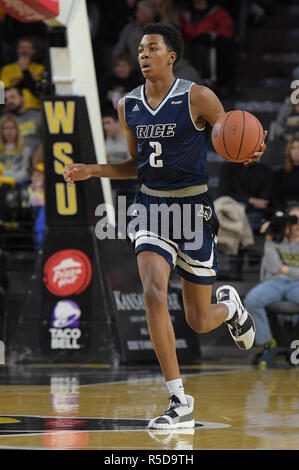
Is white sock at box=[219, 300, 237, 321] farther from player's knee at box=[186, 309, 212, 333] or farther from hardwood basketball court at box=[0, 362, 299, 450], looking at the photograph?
hardwood basketball court at box=[0, 362, 299, 450]

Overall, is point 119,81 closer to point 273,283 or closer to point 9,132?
point 9,132

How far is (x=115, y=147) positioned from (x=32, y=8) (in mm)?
4189

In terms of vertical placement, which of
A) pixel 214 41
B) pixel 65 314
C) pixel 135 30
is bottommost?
pixel 65 314

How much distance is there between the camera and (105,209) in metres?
10.2

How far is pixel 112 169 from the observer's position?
6.20m

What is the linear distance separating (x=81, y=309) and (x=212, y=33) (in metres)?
6.66

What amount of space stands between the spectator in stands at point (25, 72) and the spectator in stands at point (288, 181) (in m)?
4.16

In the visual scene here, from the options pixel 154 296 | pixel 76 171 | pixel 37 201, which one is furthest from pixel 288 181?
pixel 154 296

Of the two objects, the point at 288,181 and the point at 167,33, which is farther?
the point at 288,181

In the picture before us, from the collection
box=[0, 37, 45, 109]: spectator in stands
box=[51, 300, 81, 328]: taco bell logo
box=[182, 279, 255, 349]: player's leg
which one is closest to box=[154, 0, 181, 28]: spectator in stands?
box=[0, 37, 45, 109]: spectator in stands

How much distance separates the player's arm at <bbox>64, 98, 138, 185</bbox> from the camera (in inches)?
231

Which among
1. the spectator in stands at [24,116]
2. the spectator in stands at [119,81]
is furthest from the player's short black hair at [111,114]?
the spectator in stands at [24,116]

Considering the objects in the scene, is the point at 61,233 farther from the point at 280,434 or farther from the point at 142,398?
the point at 280,434

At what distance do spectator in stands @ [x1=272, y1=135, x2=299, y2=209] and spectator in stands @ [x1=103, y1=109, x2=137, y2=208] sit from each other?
1809mm
